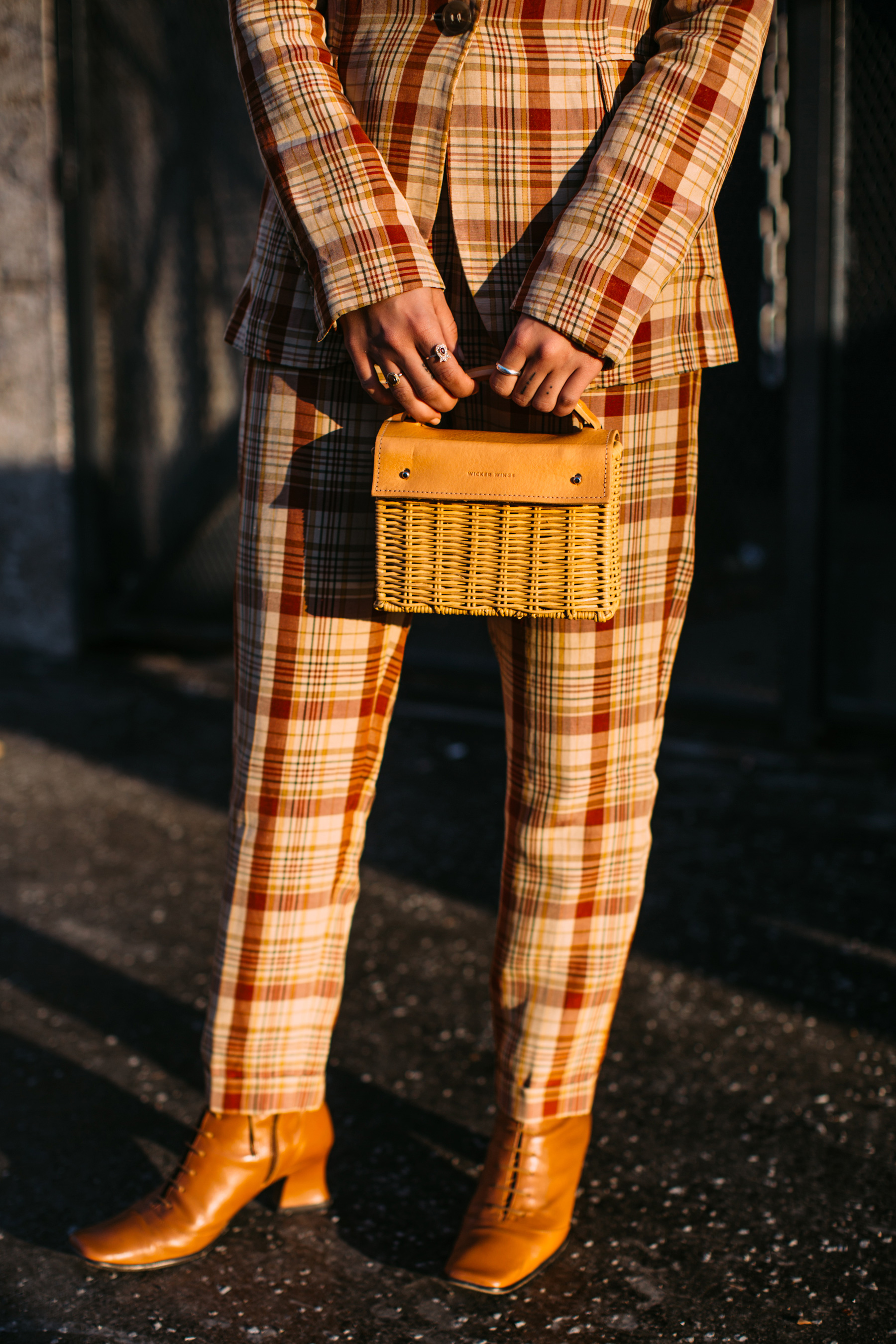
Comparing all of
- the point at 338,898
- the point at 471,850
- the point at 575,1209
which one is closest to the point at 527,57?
the point at 338,898

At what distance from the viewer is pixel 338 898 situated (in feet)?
5.38

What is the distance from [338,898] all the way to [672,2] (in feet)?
3.90

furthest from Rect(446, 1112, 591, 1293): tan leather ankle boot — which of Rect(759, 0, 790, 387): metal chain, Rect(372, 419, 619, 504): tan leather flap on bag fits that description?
Rect(759, 0, 790, 387): metal chain

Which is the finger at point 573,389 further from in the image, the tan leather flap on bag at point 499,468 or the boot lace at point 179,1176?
the boot lace at point 179,1176

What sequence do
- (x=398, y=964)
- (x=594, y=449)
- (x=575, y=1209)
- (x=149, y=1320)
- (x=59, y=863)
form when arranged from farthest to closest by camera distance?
(x=59, y=863)
(x=398, y=964)
(x=575, y=1209)
(x=149, y=1320)
(x=594, y=449)

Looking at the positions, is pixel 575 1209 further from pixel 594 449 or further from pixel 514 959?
pixel 594 449

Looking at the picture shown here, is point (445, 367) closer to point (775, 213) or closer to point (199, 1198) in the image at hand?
point (199, 1198)

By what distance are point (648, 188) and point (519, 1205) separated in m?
1.28

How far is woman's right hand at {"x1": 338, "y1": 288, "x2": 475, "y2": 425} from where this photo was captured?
4.49ft

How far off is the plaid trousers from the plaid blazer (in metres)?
0.14

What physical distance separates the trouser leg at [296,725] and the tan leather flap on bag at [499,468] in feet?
0.44

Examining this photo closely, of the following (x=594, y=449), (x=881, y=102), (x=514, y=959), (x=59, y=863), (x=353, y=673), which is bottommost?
(x=59, y=863)

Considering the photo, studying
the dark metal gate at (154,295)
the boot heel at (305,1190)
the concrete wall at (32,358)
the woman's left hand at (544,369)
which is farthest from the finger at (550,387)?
the concrete wall at (32,358)

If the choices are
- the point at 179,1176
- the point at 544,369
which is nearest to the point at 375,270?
the point at 544,369
